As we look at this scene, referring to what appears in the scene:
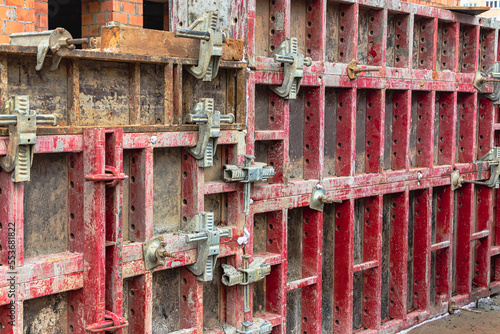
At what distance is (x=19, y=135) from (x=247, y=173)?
6.65ft

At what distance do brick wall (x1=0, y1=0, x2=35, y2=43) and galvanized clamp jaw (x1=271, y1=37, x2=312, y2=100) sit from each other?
238cm

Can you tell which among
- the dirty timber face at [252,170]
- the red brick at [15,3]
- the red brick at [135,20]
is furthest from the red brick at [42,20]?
the dirty timber face at [252,170]

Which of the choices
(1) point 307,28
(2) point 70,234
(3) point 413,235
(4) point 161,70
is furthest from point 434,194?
(2) point 70,234

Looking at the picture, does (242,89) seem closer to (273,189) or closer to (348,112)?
(273,189)

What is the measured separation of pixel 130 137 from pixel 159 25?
5228mm

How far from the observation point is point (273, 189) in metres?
5.71

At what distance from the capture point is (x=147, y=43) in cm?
466

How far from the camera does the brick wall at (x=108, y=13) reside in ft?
22.5

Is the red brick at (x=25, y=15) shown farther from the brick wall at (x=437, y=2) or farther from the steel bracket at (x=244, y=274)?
the brick wall at (x=437, y=2)

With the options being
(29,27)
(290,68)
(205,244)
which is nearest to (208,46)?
(290,68)

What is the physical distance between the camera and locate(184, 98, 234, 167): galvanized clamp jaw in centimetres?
487

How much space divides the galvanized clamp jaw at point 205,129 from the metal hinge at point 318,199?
58.1 inches

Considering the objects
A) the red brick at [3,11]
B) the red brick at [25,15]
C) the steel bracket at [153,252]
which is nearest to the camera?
the steel bracket at [153,252]

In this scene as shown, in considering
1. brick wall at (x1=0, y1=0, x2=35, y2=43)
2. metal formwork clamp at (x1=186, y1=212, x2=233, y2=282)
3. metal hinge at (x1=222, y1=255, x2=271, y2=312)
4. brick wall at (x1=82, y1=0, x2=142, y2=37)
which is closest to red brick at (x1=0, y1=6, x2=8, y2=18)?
brick wall at (x1=0, y1=0, x2=35, y2=43)
